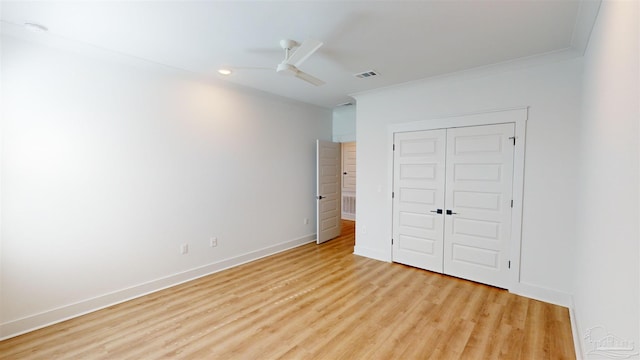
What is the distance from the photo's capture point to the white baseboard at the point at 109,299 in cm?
255

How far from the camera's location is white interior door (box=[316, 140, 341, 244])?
18.0 ft

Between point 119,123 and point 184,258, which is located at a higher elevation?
point 119,123

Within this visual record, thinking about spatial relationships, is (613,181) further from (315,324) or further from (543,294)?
(315,324)

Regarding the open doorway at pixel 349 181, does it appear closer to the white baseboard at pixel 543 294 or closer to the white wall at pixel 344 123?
the white wall at pixel 344 123

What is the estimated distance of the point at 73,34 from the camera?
2.54 metres

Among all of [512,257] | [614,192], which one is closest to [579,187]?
[512,257]

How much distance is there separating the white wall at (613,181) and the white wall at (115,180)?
4052 millimetres

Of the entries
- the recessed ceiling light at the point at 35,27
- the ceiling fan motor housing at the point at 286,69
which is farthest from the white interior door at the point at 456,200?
the recessed ceiling light at the point at 35,27

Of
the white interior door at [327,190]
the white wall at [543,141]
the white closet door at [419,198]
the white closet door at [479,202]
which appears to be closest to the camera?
the white wall at [543,141]

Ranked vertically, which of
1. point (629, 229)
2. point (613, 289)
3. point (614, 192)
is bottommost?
point (613, 289)

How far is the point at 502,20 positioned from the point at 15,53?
173 inches

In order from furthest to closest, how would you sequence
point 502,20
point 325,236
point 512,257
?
point 325,236, point 512,257, point 502,20

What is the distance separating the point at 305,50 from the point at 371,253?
342 centimetres

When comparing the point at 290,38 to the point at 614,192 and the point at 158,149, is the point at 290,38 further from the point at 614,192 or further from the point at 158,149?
the point at 614,192
